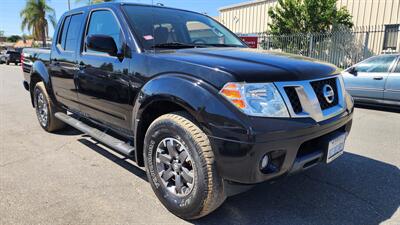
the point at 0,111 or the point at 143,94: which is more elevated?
the point at 143,94

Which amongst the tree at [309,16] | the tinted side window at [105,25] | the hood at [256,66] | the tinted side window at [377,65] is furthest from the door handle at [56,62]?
the tree at [309,16]

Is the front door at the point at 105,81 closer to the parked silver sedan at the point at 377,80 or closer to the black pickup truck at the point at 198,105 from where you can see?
the black pickup truck at the point at 198,105

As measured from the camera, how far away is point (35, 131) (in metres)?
5.63

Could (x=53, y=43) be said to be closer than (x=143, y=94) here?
No

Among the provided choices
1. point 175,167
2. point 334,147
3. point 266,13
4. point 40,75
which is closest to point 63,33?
point 40,75

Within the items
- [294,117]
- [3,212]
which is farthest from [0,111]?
[294,117]

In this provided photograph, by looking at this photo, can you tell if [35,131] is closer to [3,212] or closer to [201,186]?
[3,212]

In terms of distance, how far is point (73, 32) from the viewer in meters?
4.42

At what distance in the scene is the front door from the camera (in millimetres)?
3279

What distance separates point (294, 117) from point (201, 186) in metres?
0.86

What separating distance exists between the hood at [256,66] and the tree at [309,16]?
16.6m

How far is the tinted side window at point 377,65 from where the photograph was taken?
7.51 m

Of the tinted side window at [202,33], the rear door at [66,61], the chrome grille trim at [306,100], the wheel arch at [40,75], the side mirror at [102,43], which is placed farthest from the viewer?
the wheel arch at [40,75]

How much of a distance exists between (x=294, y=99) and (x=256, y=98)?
322 millimetres
